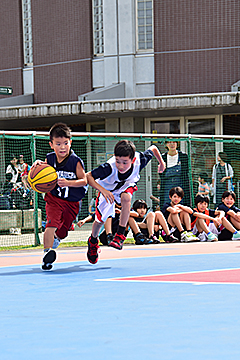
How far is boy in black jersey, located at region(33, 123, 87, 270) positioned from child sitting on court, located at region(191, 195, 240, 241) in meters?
5.04

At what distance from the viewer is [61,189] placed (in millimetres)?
7008

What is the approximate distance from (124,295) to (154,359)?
209 centimetres

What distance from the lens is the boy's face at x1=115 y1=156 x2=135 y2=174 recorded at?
7328mm

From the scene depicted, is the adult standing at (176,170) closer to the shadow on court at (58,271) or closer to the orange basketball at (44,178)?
the shadow on court at (58,271)

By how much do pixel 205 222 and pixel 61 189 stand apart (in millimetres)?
5480

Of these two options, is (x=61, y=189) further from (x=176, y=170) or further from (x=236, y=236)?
(x=176, y=170)

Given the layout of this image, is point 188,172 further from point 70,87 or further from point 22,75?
point 22,75

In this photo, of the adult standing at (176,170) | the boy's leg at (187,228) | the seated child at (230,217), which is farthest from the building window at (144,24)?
the boy's leg at (187,228)

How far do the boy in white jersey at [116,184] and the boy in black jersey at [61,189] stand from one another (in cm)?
27

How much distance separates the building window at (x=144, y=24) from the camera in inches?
794

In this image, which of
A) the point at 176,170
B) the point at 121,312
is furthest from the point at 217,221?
the point at 121,312

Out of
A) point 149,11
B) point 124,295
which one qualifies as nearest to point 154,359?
point 124,295

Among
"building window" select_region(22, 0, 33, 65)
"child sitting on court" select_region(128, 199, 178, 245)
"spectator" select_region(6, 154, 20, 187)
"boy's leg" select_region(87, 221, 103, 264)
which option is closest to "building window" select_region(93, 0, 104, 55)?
A: "building window" select_region(22, 0, 33, 65)

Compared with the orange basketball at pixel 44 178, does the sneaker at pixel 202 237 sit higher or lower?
lower
